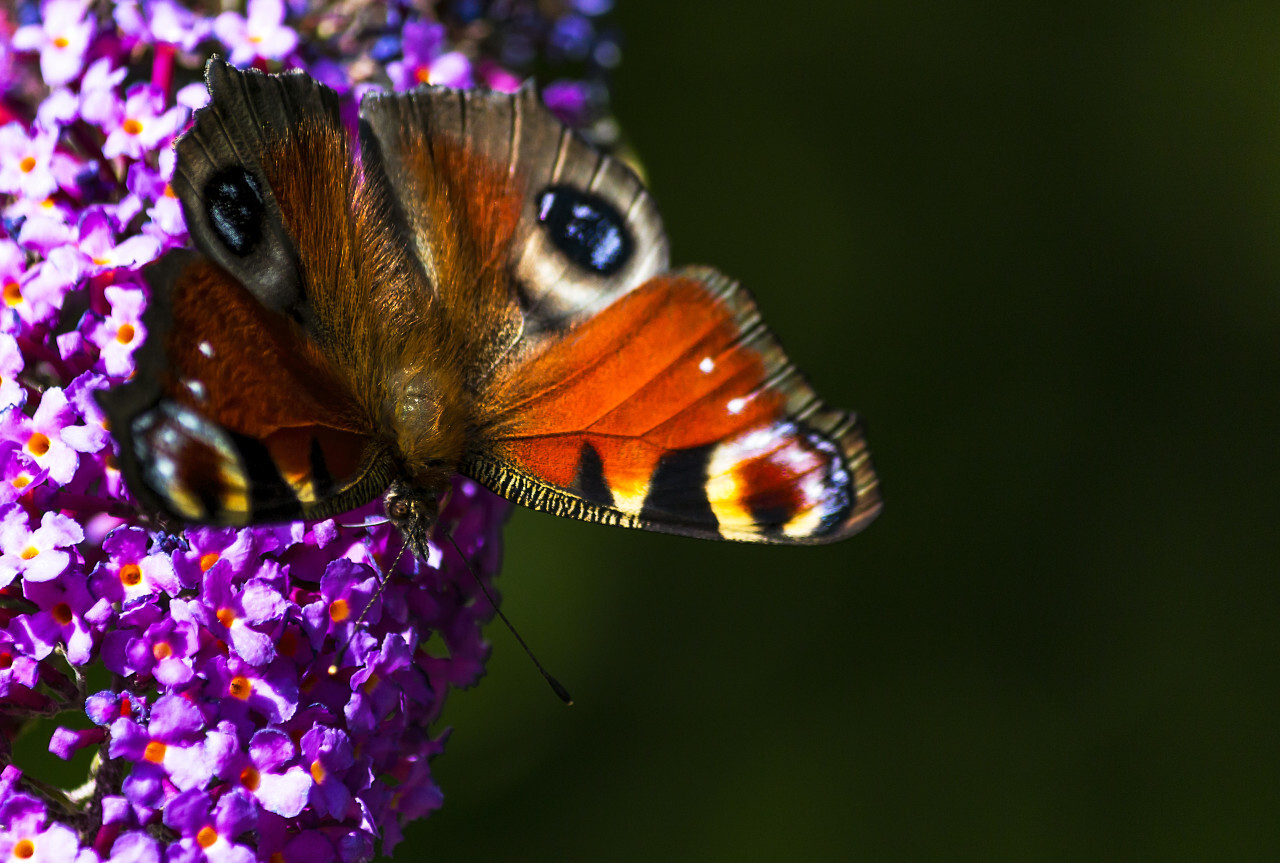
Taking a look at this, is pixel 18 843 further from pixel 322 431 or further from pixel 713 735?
pixel 713 735

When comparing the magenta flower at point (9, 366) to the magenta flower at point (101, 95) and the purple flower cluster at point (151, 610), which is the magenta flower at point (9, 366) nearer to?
the purple flower cluster at point (151, 610)

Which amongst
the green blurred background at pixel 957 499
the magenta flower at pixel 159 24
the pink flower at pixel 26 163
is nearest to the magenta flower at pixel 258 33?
the magenta flower at pixel 159 24

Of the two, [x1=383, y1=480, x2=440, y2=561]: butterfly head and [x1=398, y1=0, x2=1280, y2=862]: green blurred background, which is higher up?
[x1=383, y1=480, x2=440, y2=561]: butterfly head

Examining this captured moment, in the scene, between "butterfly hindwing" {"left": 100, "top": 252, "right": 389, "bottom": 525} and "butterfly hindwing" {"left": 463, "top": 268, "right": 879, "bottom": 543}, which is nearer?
"butterfly hindwing" {"left": 100, "top": 252, "right": 389, "bottom": 525}

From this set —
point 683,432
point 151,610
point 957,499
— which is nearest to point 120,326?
point 151,610

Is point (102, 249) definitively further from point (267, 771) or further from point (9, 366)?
point (267, 771)

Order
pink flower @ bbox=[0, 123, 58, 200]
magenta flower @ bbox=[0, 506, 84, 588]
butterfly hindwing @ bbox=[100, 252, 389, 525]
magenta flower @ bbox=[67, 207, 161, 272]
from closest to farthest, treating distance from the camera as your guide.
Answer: butterfly hindwing @ bbox=[100, 252, 389, 525] < magenta flower @ bbox=[0, 506, 84, 588] < magenta flower @ bbox=[67, 207, 161, 272] < pink flower @ bbox=[0, 123, 58, 200]

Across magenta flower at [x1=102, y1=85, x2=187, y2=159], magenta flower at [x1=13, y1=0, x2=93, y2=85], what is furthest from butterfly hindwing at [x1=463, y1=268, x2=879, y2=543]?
magenta flower at [x1=13, y1=0, x2=93, y2=85]

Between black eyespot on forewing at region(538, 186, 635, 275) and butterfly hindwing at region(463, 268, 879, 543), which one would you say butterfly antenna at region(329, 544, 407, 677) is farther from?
black eyespot on forewing at region(538, 186, 635, 275)

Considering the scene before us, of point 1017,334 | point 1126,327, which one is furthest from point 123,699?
point 1126,327
